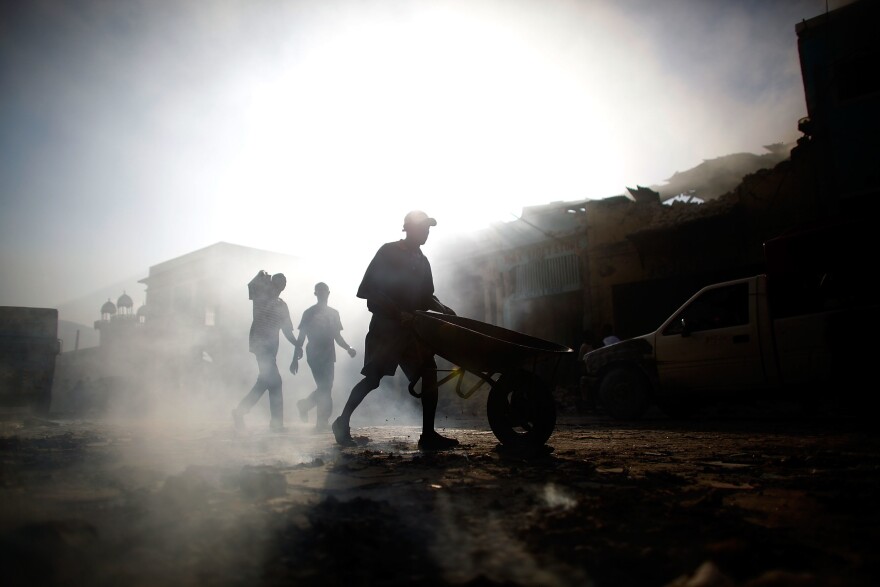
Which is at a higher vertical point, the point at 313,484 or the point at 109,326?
the point at 109,326

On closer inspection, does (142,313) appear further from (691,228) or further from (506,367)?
(506,367)

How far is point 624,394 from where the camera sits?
7.51 metres

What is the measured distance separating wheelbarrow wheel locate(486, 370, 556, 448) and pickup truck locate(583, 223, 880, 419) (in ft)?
13.3

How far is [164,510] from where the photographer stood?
74.9 inches

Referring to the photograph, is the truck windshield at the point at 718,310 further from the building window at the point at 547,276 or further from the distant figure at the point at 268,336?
the building window at the point at 547,276

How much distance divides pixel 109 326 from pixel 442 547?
164ft

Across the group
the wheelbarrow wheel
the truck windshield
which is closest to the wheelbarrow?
the wheelbarrow wheel

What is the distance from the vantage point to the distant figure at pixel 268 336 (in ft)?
21.9

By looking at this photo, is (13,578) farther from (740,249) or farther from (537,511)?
(740,249)

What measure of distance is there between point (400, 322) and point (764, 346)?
4.93 meters

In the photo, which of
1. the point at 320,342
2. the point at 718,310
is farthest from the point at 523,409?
the point at 718,310

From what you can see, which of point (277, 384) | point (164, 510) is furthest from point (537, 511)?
point (277, 384)

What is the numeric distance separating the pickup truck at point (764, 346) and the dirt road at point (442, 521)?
2769mm

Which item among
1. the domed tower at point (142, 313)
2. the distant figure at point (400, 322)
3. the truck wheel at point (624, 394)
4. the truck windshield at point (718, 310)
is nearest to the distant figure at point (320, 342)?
the distant figure at point (400, 322)
